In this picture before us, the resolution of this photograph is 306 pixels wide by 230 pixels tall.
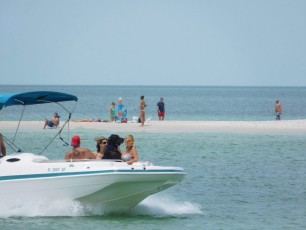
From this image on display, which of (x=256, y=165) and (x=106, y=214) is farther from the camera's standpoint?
(x=256, y=165)

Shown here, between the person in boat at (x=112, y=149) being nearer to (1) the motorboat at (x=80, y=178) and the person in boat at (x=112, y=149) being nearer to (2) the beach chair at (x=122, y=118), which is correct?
(1) the motorboat at (x=80, y=178)

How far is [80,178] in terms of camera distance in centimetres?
1681

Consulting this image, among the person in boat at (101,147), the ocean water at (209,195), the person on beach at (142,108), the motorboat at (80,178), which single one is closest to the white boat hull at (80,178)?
the motorboat at (80,178)

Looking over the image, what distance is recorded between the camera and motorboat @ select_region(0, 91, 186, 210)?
16.8 m

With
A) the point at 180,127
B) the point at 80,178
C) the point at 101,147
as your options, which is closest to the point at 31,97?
the point at 101,147

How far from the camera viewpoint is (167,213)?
60.5 feet

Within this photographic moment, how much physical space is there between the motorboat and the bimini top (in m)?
1.39

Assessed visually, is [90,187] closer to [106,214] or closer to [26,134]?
[106,214]

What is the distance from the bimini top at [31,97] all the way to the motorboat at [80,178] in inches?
54.6

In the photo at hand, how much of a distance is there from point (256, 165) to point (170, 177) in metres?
12.0

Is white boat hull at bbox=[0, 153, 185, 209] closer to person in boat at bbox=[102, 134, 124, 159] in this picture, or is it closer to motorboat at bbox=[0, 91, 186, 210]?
motorboat at bbox=[0, 91, 186, 210]

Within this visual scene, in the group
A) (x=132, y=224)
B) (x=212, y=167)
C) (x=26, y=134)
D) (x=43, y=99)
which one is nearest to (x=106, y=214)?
(x=132, y=224)

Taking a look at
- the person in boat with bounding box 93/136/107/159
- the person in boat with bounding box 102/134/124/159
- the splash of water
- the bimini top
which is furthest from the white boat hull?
the bimini top

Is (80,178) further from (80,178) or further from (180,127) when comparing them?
(180,127)
